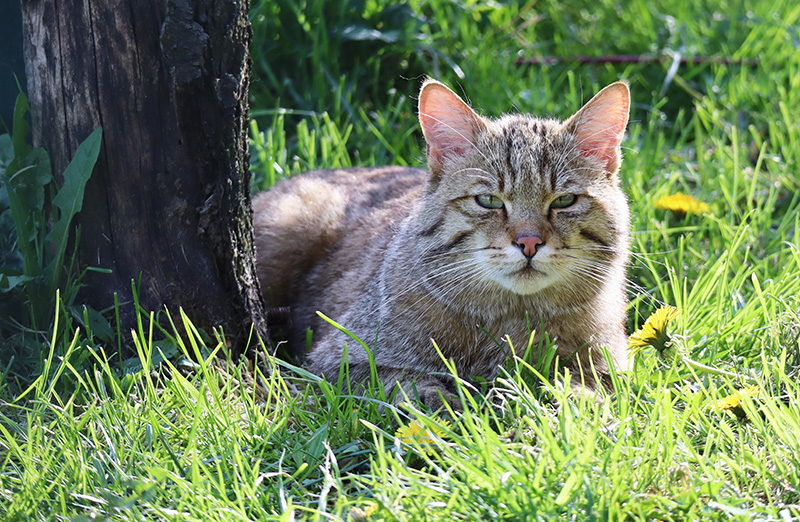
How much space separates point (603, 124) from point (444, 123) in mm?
548

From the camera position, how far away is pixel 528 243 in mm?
2488

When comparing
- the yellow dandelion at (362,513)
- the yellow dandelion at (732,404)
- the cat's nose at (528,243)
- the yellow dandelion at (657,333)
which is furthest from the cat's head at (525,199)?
the yellow dandelion at (362,513)

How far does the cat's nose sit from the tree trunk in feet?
3.28

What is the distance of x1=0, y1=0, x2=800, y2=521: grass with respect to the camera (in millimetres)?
1984

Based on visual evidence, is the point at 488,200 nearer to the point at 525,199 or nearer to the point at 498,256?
the point at 525,199

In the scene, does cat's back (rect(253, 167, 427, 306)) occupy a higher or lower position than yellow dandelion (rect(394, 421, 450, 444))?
higher

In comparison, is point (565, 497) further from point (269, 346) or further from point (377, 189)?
point (377, 189)

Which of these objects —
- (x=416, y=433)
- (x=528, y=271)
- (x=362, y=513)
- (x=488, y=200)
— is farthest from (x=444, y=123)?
(x=362, y=513)

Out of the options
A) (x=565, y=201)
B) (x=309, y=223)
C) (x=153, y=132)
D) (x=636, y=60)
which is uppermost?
(x=636, y=60)

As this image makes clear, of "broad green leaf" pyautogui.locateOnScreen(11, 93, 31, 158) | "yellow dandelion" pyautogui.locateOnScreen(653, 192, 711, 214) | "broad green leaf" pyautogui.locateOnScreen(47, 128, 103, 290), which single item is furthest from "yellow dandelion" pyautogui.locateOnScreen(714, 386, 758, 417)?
"broad green leaf" pyautogui.locateOnScreen(11, 93, 31, 158)

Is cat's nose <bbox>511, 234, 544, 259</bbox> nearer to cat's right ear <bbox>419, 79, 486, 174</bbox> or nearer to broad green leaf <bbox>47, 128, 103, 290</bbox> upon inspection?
cat's right ear <bbox>419, 79, 486, 174</bbox>

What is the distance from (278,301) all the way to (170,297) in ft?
2.95

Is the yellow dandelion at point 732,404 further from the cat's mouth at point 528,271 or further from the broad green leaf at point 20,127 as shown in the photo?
the broad green leaf at point 20,127

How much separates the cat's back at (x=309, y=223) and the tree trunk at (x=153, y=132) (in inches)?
27.3
